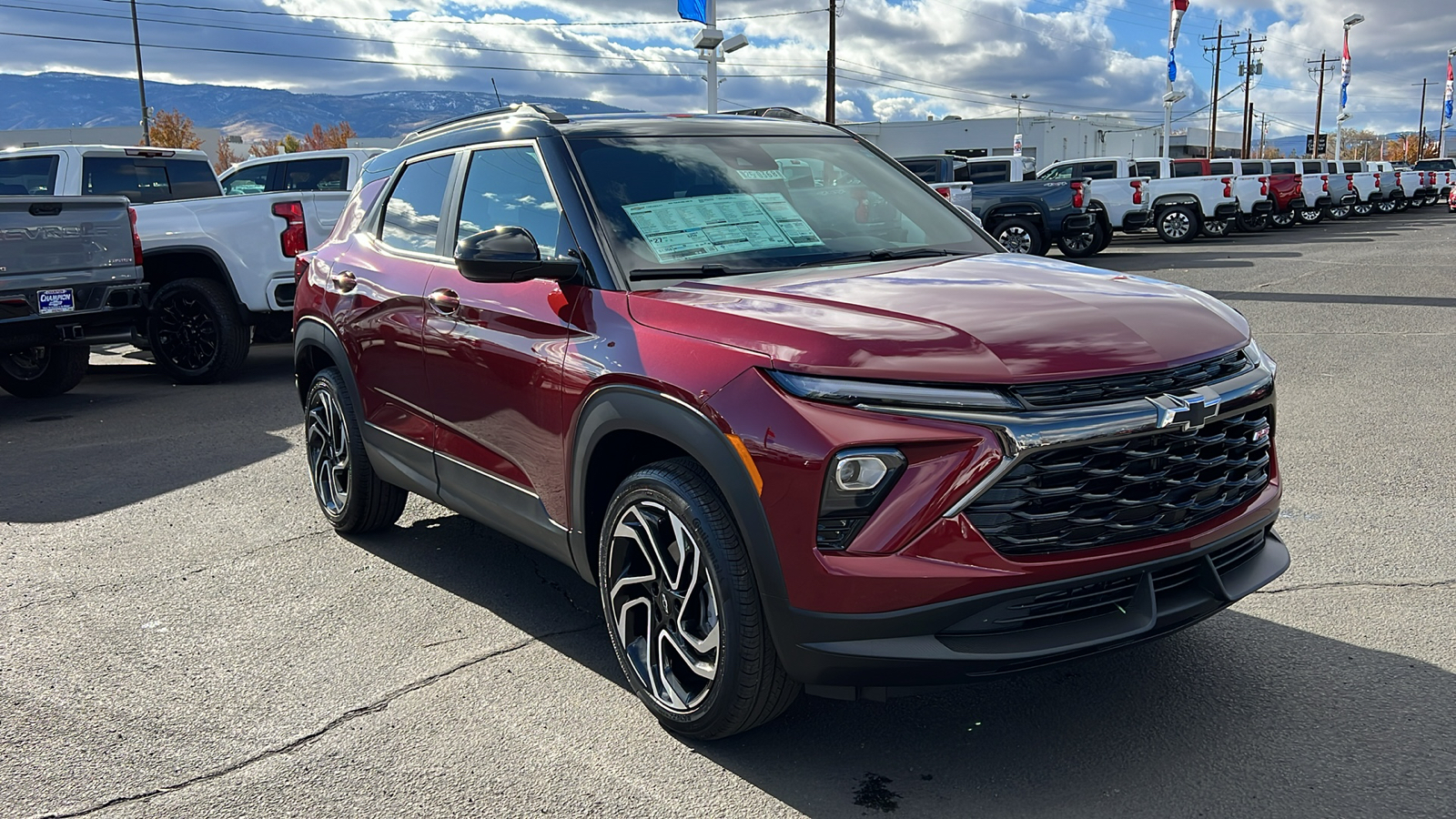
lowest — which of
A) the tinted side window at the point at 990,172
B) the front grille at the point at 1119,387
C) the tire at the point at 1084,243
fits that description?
the tire at the point at 1084,243

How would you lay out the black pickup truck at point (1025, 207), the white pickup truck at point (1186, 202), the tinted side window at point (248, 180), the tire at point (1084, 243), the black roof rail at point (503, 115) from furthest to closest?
the white pickup truck at point (1186, 202)
the tire at point (1084, 243)
the black pickup truck at point (1025, 207)
the tinted side window at point (248, 180)
the black roof rail at point (503, 115)

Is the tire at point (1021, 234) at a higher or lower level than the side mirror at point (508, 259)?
lower

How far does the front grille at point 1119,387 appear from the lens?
109 inches

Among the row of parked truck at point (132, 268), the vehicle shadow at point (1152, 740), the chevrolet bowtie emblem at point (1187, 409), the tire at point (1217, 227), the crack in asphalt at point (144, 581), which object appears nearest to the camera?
the chevrolet bowtie emblem at point (1187, 409)

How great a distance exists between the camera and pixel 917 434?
2.73 meters

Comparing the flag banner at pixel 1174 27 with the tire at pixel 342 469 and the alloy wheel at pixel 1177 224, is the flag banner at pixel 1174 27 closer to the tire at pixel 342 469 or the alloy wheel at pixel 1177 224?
the alloy wheel at pixel 1177 224

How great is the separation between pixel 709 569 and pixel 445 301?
1.79 metres

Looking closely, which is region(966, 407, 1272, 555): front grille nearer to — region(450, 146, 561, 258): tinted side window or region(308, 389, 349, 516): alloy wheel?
region(450, 146, 561, 258): tinted side window

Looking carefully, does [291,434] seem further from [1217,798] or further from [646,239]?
[1217,798]

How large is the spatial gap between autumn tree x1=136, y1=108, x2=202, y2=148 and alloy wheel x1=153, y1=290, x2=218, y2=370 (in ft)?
249

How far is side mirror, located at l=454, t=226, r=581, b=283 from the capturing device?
141 inches

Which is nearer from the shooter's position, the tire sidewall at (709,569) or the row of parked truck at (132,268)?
the tire sidewall at (709,569)

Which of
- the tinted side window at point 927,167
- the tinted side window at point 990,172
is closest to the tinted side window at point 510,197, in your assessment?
the tinted side window at point 927,167

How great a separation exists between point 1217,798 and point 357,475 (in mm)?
3771
